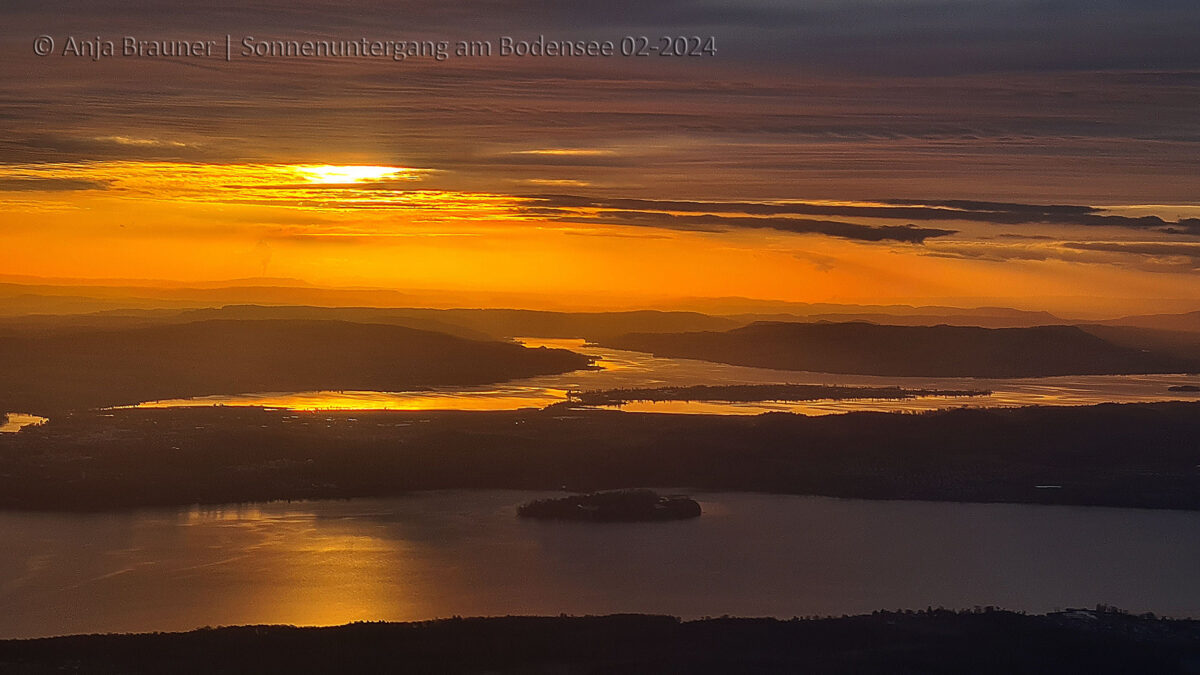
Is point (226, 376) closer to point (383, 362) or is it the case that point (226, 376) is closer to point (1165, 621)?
point (383, 362)

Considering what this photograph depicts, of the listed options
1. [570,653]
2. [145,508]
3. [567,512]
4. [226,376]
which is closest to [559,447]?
[567,512]

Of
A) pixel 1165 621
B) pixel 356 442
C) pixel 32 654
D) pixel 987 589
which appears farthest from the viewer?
pixel 356 442

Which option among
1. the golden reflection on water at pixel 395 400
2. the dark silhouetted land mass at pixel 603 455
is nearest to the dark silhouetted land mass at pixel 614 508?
the dark silhouetted land mass at pixel 603 455

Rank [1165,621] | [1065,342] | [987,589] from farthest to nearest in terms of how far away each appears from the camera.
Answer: [1065,342], [987,589], [1165,621]

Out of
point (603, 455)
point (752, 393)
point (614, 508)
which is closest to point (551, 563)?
point (614, 508)

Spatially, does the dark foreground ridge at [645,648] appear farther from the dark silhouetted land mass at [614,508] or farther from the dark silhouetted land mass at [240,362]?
the dark silhouetted land mass at [240,362]

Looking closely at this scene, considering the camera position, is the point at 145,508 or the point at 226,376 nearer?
the point at 145,508

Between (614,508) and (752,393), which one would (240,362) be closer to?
(752,393)
